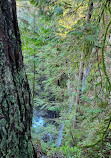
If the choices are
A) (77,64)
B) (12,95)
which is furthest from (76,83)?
(12,95)

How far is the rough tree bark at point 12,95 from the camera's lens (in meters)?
0.87

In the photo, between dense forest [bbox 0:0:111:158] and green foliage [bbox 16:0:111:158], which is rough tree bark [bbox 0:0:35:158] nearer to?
dense forest [bbox 0:0:111:158]

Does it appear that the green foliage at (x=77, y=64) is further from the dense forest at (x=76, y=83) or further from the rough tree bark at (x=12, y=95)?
→ the rough tree bark at (x=12, y=95)

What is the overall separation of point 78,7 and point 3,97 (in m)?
3.55

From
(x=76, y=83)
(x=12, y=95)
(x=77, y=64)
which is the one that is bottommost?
(x=76, y=83)

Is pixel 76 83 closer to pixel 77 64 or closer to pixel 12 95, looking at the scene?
pixel 77 64

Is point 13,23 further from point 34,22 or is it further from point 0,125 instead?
point 34,22

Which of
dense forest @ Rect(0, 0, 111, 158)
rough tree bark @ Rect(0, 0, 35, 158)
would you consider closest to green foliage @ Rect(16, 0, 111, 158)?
dense forest @ Rect(0, 0, 111, 158)

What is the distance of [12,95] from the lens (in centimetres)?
94

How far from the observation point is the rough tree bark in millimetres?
872

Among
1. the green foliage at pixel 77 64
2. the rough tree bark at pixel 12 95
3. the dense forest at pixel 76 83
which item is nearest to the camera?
the rough tree bark at pixel 12 95

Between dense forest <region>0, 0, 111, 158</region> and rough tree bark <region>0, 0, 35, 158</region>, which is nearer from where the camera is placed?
rough tree bark <region>0, 0, 35, 158</region>

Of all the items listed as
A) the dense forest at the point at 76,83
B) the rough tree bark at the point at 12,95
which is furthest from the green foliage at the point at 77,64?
the rough tree bark at the point at 12,95

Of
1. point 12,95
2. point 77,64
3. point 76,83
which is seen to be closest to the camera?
point 12,95
